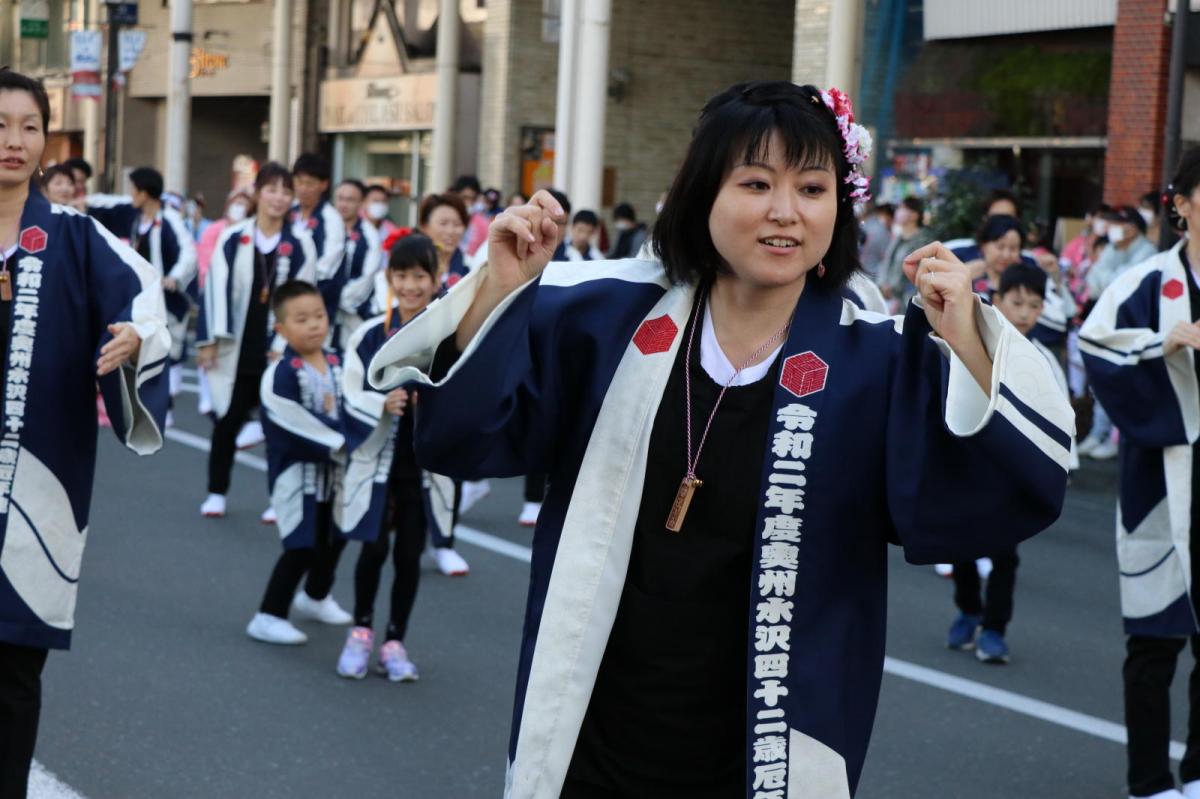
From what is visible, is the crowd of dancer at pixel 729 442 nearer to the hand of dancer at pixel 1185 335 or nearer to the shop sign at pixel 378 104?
the hand of dancer at pixel 1185 335

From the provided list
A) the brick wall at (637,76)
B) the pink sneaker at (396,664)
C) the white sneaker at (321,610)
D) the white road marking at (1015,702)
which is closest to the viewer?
the white road marking at (1015,702)

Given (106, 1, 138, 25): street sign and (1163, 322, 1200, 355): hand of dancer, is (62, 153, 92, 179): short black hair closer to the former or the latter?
(1163, 322, 1200, 355): hand of dancer

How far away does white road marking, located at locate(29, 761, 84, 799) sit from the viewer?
4.92 metres

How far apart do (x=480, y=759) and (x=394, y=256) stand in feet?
6.77

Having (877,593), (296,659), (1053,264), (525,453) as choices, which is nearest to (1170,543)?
(877,593)

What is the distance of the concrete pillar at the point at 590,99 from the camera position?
20.8 meters

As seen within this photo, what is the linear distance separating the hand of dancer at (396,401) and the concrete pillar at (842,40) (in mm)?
13179

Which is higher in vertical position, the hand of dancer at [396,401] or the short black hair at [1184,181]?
the short black hair at [1184,181]

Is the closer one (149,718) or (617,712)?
(617,712)

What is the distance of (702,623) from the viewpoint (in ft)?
8.89

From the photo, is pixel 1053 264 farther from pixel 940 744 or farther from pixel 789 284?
pixel 789 284


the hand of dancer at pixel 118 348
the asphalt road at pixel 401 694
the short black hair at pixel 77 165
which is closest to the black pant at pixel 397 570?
the asphalt road at pixel 401 694

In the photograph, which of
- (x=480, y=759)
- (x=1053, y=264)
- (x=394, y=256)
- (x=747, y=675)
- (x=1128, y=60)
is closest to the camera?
(x=747, y=675)

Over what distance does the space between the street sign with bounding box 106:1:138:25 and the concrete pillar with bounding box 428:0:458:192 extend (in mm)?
4716
